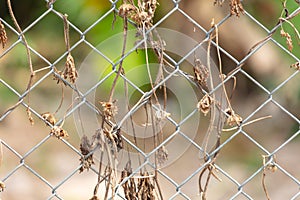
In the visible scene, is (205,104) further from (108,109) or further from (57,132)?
(57,132)

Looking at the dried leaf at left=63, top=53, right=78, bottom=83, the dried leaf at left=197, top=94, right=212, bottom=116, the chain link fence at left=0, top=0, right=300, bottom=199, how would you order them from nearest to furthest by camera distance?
the dried leaf at left=63, top=53, right=78, bottom=83 → the dried leaf at left=197, top=94, right=212, bottom=116 → the chain link fence at left=0, top=0, right=300, bottom=199

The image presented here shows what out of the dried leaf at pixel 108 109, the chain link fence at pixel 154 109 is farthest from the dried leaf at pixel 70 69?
the chain link fence at pixel 154 109

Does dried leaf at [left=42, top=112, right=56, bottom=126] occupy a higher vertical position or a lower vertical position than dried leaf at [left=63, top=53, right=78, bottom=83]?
lower

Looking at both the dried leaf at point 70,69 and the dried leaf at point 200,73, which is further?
the dried leaf at point 200,73

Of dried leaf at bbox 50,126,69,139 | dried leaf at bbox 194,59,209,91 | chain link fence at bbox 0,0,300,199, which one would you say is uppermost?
chain link fence at bbox 0,0,300,199

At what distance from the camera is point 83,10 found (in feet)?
11.0

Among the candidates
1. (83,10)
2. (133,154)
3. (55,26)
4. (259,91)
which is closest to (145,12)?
(133,154)

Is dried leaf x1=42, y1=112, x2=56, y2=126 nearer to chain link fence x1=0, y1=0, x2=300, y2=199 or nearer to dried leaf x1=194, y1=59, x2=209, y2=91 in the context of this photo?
chain link fence x1=0, y1=0, x2=300, y2=199

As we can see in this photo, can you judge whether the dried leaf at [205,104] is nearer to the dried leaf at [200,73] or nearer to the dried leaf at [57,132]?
the dried leaf at [200,73]

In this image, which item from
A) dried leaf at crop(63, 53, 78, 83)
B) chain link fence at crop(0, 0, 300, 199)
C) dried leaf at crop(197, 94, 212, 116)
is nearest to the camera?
dried leaf at crop(63, 53, 78, 83)

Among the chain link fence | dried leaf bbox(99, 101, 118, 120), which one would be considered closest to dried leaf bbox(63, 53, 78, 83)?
dried leaf bbox(99, 101, 118, 120)

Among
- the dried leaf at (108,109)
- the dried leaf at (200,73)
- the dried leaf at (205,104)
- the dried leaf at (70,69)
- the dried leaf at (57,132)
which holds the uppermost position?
the dried leaf at (70,69)

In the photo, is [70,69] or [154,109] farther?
[154,109]

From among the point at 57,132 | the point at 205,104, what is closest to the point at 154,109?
the point at 205,104
